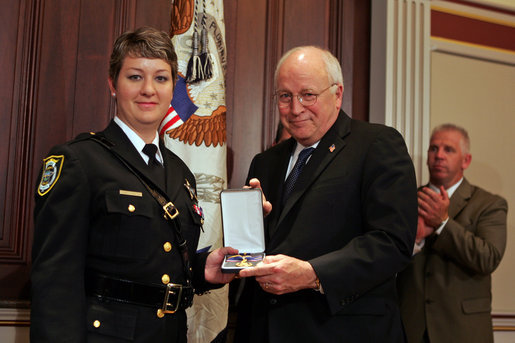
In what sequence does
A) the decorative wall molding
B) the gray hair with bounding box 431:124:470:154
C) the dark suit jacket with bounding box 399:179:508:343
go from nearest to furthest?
the dark suit jacket with bounding box 399:179:508:343 < the gray hair with bounding box 431:124:470:154 < the decorative wall molding

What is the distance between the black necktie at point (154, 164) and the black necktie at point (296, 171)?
1.61 feet

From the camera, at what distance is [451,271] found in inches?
127

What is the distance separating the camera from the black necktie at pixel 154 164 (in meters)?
1.84

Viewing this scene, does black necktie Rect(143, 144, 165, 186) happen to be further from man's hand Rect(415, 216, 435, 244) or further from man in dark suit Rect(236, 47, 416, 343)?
man's hand Rect(415, 216, 435, 244)

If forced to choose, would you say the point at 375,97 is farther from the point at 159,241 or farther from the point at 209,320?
the point at 159,241

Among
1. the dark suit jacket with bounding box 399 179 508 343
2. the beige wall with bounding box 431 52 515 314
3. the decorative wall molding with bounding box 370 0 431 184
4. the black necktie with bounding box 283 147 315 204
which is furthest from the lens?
the beige wall with bounding box 431 52 515 314

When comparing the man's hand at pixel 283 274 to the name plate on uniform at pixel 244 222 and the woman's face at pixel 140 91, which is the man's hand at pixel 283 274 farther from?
the woman's face at pixel 140 91

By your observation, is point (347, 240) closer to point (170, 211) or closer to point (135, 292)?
point (170, 211)

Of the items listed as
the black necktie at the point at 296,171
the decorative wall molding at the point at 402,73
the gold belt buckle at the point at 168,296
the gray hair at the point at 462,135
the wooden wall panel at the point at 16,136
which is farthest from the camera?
the decorative wall molding at the point at 402,73

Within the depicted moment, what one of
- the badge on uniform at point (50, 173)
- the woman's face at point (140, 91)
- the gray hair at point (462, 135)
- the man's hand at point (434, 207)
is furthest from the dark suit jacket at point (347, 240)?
the gray hair at point (462, 135)

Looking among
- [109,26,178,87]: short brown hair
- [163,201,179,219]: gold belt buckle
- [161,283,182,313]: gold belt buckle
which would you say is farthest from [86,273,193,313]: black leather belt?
[109,26,178,87]: short brown hair

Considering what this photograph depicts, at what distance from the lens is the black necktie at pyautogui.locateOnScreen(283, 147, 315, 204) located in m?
2.08

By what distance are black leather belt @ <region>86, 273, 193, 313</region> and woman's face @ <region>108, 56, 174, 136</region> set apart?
533 mm

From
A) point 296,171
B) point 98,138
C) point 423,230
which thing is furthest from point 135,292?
point 423,230
